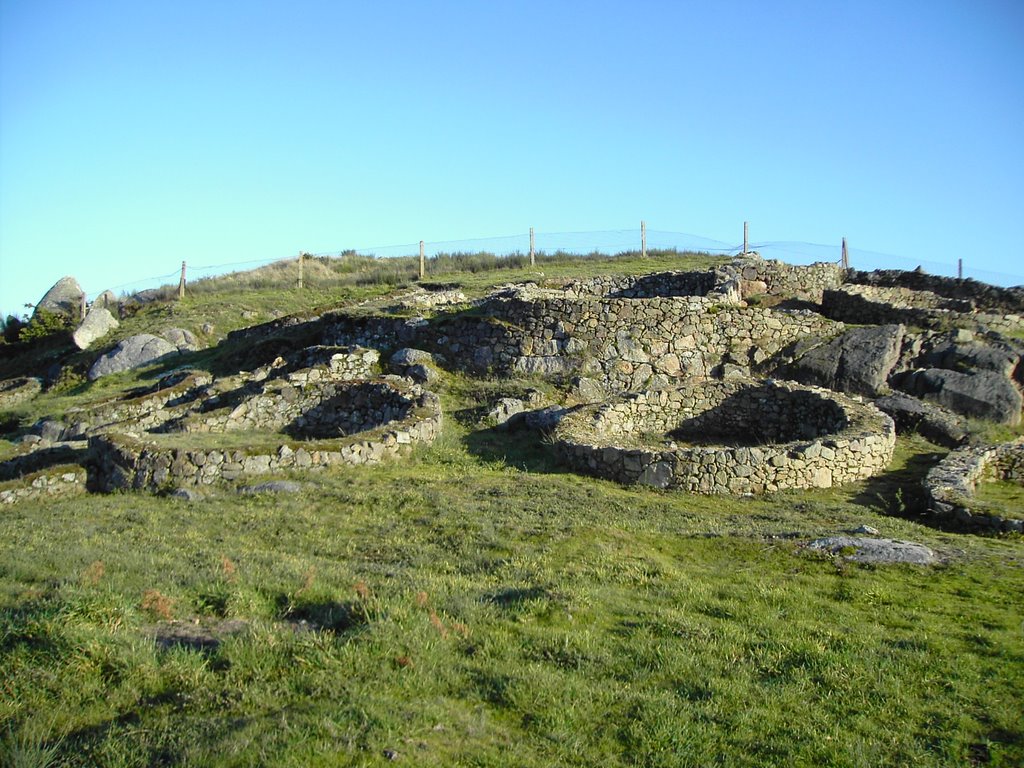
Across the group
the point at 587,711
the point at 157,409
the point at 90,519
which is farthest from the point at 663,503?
the point at 157,409

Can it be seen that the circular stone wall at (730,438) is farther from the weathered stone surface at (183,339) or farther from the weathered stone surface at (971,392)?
the weathered stone surface at (183,339)

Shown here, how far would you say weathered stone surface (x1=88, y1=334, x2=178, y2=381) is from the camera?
98.3 ft

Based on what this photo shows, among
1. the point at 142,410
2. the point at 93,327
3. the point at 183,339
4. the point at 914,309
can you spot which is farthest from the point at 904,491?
the point at 93,327

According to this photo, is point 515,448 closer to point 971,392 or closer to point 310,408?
point 310,408

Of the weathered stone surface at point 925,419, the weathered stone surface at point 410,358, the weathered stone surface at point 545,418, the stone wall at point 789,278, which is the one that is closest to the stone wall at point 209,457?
the weathered stone surface at point 545,418

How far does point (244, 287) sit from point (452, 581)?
3995 cm

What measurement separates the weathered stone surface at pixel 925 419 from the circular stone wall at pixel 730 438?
1330 mm

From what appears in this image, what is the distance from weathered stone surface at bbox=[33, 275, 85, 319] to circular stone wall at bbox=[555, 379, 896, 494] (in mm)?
33630

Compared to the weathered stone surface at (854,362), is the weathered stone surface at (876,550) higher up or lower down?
lower down

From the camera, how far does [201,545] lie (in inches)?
396

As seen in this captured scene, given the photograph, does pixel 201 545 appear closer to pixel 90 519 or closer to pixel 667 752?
pixel 90 519

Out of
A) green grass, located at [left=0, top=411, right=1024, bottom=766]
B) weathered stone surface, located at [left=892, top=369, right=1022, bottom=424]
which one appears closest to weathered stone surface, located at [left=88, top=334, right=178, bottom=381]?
green grass, located at [left=0, top=411, right=1024, bottom=766]

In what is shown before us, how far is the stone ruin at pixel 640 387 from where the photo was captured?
14.1 meters

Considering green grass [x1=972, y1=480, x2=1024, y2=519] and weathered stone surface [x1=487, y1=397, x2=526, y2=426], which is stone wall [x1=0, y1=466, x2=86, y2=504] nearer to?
weathered stone surface [x1=487, y1=397, x2=526, y2=426]
